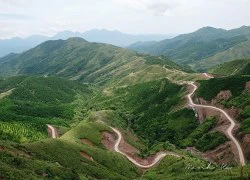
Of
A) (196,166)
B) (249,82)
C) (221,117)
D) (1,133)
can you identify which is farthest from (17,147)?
(249,82)

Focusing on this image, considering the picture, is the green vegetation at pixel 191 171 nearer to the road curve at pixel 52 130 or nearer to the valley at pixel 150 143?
the valley at pixel 150 143

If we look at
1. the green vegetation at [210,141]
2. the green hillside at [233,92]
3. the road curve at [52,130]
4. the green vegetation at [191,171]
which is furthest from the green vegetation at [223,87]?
the road curve at [52,130]

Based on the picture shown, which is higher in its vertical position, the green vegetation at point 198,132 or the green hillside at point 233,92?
the green hillside at point 233,92

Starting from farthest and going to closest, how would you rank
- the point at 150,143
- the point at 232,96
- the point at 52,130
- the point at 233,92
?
the point at 52,130 → the point at 233,92 → the point at 232,96 → the point at 150,143

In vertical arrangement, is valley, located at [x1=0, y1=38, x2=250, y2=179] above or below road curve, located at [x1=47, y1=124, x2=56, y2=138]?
above

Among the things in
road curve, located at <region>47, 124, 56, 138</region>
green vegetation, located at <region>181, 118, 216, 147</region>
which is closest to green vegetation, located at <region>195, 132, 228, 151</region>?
green vegetation, located at <region>181, 118, 216, 147</region>

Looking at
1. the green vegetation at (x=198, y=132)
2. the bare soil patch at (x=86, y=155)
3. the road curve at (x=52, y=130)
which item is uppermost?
the bare soil patch at (x=86, y=155)

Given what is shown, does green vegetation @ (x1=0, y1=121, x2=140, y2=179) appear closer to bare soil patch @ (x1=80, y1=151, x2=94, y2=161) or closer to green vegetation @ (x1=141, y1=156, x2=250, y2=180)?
bare soil patch @ (x1=80, y1=151, x2=94, y2=161)

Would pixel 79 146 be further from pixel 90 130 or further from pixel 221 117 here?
pixel 221 117

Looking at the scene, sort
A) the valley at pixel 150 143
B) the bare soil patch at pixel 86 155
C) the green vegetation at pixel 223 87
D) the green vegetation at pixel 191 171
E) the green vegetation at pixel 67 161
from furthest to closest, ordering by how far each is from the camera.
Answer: the green vegetation at pixel 223 87 < the bare soil patch at pixel 86 155 < the valley at pixel 150 143 < the green vegetation at pixel 67 161 < the green vegetation at pixel 191 171

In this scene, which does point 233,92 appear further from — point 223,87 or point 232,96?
point 223,87

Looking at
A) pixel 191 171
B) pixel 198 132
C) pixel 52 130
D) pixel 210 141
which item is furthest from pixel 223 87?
pixel 191 171
